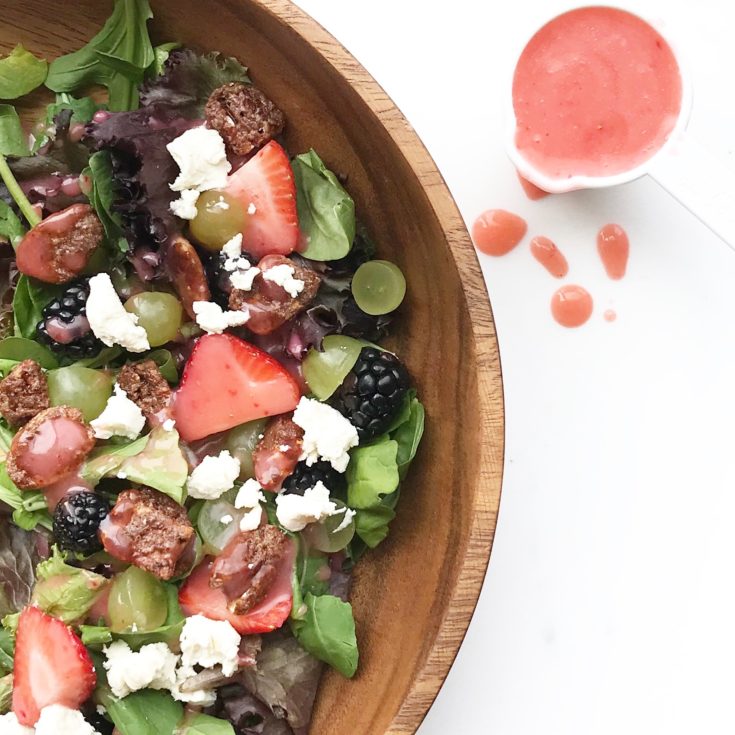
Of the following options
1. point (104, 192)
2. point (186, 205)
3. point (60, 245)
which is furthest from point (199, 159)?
point (60, 245)

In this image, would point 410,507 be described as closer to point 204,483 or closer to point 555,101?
point 204,483

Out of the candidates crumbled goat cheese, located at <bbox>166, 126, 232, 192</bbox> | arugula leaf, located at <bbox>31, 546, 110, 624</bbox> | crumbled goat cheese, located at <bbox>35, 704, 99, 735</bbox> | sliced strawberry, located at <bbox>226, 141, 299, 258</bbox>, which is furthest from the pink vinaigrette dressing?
crumbled goat cheese, located at <bbox>35, 704, 99, 735</bbox>

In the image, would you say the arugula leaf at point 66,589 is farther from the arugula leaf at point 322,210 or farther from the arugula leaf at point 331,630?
the arugula leaf at point 322,210

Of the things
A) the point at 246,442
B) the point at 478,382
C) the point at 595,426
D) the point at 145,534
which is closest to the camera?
the point at 478,382

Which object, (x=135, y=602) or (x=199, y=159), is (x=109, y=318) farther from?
(x=135, y=602)

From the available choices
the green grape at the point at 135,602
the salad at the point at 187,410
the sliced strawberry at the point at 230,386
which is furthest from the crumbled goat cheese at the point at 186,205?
the green grape at the point at 135,602
